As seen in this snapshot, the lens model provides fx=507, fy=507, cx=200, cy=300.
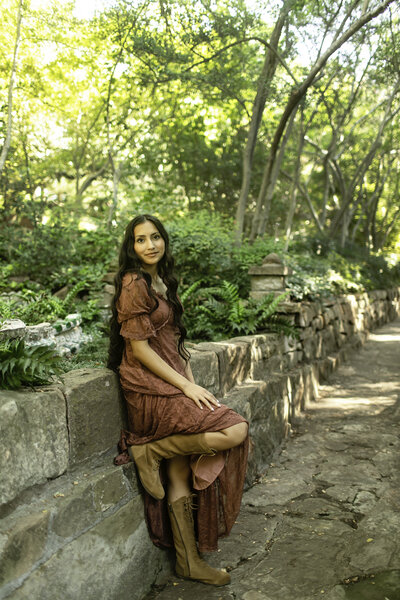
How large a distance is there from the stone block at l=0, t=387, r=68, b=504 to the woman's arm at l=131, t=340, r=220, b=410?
483mm

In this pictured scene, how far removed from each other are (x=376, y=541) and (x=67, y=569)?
71.1 inches

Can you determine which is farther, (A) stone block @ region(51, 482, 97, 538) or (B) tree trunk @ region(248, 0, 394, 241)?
(B) tree trunk @ region(248, 0, 394, 241)

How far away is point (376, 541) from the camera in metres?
2.93

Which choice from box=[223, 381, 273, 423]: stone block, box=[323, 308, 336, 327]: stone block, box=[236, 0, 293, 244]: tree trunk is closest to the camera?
box=[223, 381, 273, 423]: stone block

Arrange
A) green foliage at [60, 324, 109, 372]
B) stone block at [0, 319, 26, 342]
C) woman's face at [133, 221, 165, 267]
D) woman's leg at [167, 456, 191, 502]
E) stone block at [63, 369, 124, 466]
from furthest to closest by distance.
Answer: green foliage at [60, 324, 109, 372], woman's face at [133, 221, 165, 267], woman's leg at [167, 456, 191, 502], stone block at [0, 319, 26, 342], stone block at [63, 369, 124, 466]

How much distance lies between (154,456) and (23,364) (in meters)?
0.88

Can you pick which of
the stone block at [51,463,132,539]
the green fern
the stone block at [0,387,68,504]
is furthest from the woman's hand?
the green fern

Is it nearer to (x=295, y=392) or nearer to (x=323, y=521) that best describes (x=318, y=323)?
(x=295, y=392)

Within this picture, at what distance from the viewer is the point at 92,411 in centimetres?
244

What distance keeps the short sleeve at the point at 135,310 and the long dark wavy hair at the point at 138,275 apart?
41mm

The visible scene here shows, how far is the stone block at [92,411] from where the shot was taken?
7.60 feet

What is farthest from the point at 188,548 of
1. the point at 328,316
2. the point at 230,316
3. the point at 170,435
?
the point at 328,316

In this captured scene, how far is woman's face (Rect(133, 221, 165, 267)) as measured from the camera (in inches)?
111

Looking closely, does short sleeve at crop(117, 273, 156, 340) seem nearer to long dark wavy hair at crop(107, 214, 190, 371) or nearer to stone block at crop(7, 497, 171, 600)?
long dark wavy hair at crop(107, 214, 190, 371)
